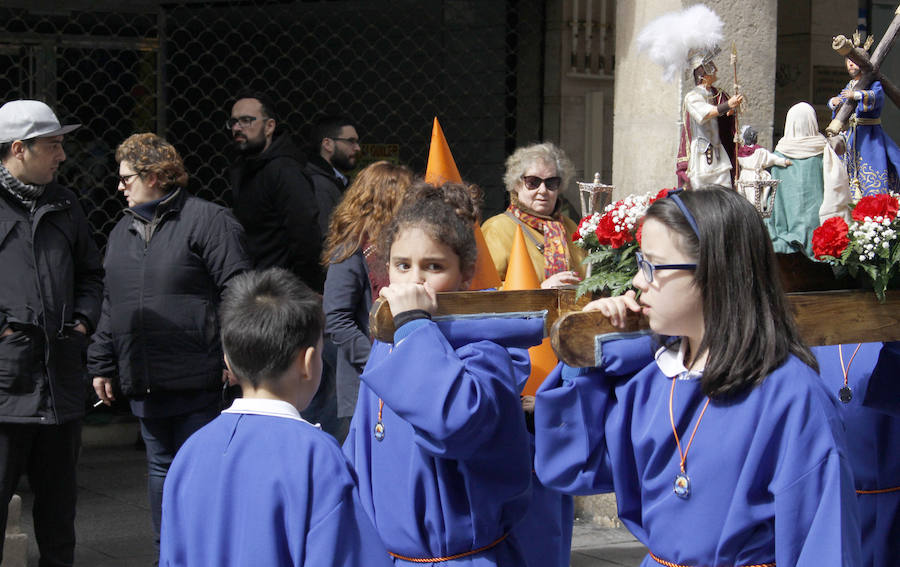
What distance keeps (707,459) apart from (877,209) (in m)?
1.23

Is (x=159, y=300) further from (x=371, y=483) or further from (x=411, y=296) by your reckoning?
(x=411, y=296)

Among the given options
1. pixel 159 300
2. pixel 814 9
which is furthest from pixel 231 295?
pixel 814 9

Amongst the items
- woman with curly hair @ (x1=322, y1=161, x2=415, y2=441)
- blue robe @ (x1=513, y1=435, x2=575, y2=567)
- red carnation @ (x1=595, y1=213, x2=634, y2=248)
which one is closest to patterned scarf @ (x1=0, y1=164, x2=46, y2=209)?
woman with curly hair @ (x1=322, y1=161, x2=415, y2=441)

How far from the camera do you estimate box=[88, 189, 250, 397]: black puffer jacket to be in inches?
185

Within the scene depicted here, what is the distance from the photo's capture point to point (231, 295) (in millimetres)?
2432

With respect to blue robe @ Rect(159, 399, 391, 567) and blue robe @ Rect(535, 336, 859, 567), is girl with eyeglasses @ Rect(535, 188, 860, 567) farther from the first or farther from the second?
blue robe @ Rect(159, 399, 391, 567)

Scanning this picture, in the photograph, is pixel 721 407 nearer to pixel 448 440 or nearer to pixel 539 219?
pixel 448 440

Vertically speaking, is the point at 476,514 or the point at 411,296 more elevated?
the point at 411,296

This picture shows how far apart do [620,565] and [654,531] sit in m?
3.03

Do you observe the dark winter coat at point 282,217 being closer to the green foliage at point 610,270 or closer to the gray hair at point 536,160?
the gray hair at point 536,160

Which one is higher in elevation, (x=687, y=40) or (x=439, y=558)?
(x=687, y=40)

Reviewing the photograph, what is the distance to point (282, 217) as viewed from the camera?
19.6ft

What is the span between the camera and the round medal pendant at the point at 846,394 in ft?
11.8

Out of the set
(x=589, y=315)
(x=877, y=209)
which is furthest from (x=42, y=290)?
(x=877, y=209)
